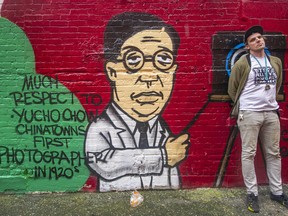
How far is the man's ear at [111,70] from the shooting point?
4.21 metres

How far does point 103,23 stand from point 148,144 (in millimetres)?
1579

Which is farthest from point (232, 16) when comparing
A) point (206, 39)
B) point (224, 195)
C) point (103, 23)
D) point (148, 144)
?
point (224, 195)

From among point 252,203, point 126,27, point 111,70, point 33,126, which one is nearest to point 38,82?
point 33,126

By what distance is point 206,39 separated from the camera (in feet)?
13.9

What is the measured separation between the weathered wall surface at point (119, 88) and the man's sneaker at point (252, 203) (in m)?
0.58

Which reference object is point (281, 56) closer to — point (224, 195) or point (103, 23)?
point (224, 195)

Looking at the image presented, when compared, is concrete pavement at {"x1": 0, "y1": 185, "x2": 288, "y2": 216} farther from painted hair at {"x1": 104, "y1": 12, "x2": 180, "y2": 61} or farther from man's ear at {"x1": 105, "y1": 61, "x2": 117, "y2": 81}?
painted hair at {"x1": 104, "y1": 12, "x2": 180, "y2": 61}

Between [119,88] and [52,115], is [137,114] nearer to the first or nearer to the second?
[119,88]

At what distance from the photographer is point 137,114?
14.0 feet

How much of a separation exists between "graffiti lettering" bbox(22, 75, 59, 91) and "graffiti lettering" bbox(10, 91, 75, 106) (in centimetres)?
9

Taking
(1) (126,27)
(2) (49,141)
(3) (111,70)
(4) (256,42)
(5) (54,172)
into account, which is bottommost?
(5) (54,172)

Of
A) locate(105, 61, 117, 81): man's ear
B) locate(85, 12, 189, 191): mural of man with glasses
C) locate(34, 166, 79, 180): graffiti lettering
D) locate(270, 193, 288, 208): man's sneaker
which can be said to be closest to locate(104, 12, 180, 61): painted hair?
locate(85, 12, 189, 191): mural of man with glasses

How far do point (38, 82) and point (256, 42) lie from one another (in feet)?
8.48

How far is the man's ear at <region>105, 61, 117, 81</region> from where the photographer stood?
166 inches
